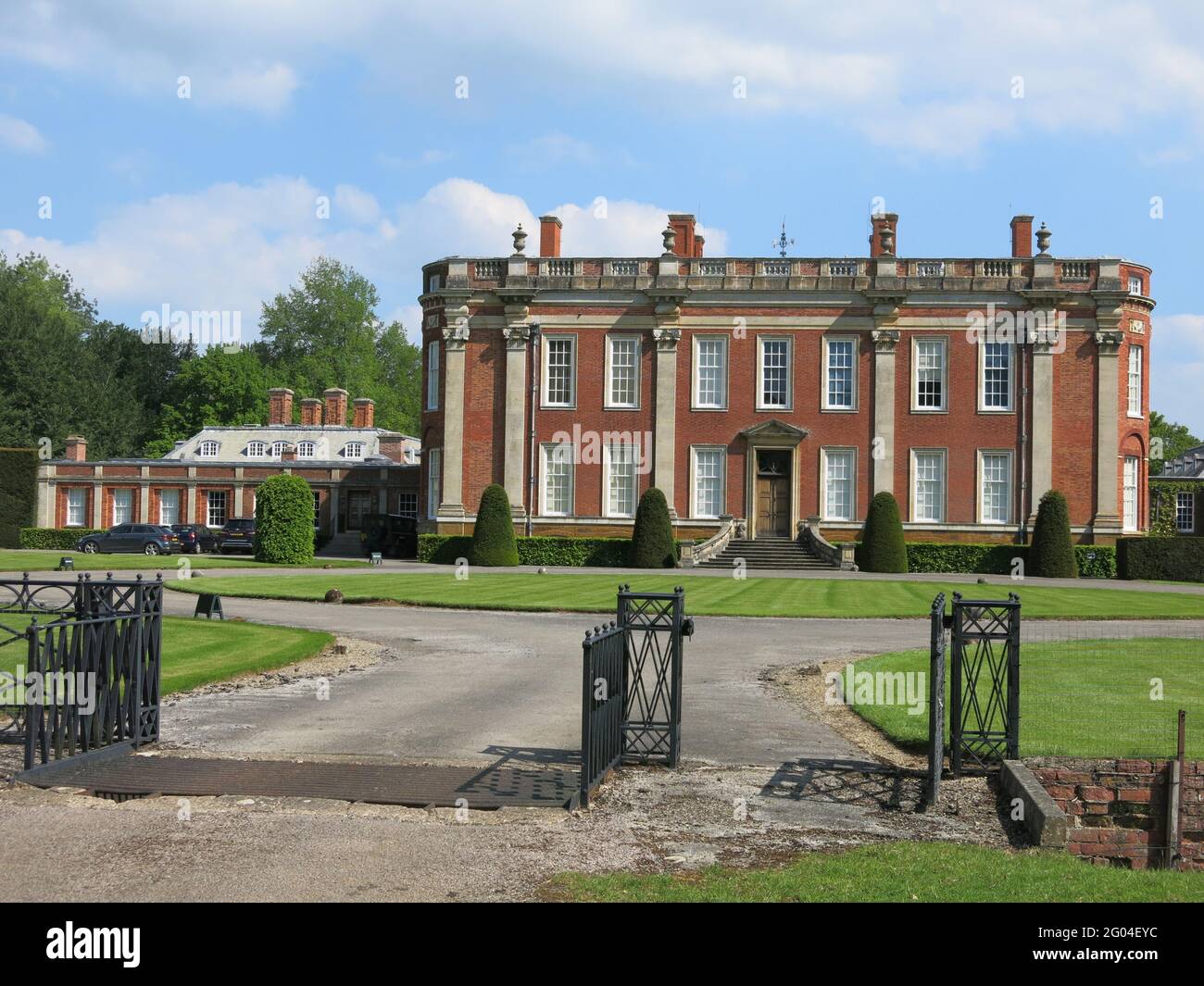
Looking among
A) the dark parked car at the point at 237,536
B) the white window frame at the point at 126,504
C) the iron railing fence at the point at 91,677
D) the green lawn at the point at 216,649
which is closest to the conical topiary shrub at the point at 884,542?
the dark parked car at the point at 237,536

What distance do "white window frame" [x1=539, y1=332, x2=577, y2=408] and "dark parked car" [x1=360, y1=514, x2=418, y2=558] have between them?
27.6ft

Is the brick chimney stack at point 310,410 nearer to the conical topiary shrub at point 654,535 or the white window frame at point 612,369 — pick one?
the white window frame at point 612,369

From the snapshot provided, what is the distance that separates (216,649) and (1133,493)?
136ft

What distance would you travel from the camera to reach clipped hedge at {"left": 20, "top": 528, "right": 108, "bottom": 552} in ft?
178

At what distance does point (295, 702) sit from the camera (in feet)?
46.1

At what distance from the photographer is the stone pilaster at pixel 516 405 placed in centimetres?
4859

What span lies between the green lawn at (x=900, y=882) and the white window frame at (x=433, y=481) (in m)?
43.2

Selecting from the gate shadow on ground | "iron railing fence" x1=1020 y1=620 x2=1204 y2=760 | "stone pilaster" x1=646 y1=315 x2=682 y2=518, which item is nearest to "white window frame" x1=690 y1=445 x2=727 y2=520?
"stone pilaster" x1=646 y1=315 x2=682 y2=518

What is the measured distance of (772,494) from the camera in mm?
48094

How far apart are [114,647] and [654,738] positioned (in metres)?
5.00

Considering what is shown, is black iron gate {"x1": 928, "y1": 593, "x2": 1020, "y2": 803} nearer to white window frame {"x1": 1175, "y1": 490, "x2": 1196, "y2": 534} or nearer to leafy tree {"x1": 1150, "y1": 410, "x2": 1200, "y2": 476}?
white window frame {"x1": 1175, "y1": 490, "x2": 1196, "y2": 534}
